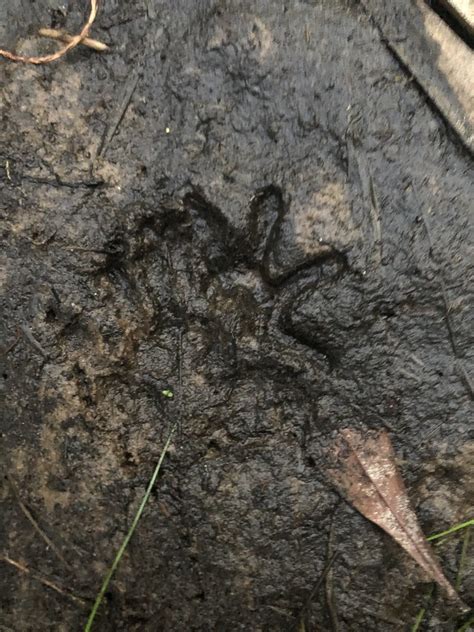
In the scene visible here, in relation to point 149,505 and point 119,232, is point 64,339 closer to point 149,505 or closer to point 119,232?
point 119,232

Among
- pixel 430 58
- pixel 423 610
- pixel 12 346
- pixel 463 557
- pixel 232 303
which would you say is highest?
pixel 430 58

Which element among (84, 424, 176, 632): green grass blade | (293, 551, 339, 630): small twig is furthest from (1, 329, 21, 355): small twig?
(293, 551, 339, 630): small twig

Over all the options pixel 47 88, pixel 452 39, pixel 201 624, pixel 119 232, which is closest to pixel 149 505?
pixel 201 624

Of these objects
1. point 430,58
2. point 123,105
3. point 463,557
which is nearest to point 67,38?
point 123,105

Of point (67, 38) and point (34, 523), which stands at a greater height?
point (67, 38)

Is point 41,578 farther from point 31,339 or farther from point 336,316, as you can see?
point 336,316

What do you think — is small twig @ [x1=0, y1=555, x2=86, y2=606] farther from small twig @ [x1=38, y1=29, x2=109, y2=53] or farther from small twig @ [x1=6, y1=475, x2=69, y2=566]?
small twig @ [x1=38, y1=29, x2=109, y2=53]

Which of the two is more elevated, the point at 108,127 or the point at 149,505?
the point at 108,127
